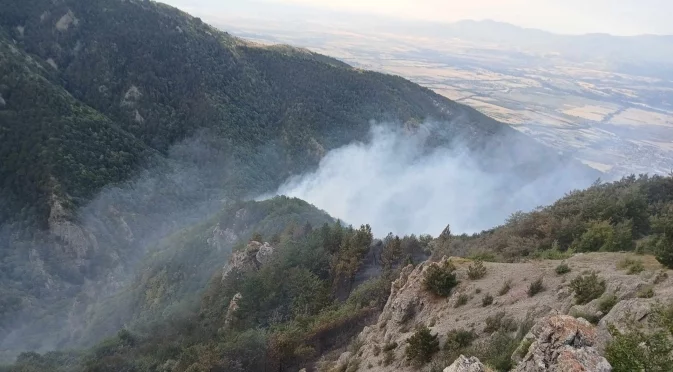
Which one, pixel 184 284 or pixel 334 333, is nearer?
pixel 334 333

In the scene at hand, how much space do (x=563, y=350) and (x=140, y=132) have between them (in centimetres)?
8569

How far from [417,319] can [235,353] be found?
11509 millimetres

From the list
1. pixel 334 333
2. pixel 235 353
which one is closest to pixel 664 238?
pixel 334 333

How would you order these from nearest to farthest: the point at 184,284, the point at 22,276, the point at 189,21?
1. the point at 184,284
2. the point at 22,276
3. the point at 189,21

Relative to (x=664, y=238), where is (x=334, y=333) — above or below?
below

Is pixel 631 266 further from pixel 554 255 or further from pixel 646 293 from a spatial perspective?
pixel 554 255

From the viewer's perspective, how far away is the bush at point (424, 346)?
15.8 metres

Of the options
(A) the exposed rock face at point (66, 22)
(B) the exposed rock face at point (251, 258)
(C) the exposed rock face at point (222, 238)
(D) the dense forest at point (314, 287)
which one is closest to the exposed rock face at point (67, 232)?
(C) the exposed rock face at point (222, 238)

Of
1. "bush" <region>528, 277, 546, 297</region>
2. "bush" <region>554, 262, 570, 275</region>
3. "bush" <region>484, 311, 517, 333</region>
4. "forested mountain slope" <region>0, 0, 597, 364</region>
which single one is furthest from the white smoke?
"bush" <region>484, 311, 517, 333</region>

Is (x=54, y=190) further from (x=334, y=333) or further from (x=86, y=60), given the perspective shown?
(x=334, y=333)

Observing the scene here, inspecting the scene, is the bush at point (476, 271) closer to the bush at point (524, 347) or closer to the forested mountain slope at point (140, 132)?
the bush at point (524, 347)

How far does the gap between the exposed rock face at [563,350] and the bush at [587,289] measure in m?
4.03

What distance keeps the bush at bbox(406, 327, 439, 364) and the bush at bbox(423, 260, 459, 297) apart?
4.55 metres

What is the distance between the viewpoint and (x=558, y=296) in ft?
51.5
